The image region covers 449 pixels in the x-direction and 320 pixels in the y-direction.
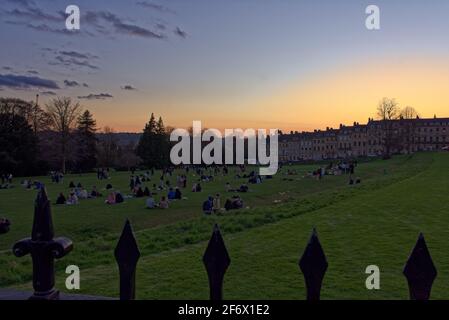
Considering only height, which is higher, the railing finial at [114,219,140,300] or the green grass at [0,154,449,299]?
the railing finial at [114,219,140,300]

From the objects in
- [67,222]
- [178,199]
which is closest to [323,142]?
[178,199]

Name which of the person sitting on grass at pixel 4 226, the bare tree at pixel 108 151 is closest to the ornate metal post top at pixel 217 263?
the person sitting on grass at pixel 4 226

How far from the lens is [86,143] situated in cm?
8669

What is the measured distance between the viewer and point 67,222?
69.9 ft

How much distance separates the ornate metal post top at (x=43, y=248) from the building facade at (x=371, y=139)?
120 meters

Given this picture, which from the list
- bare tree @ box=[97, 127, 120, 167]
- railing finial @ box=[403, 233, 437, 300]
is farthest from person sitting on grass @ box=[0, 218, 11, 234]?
bare tree @ box=[97, 127, 120, 167]

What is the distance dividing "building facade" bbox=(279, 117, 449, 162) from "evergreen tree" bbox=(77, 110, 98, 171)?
259 ft

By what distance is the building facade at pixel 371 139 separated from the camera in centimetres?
13075

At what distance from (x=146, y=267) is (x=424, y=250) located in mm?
7876

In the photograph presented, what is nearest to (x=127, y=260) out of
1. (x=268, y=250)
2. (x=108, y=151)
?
(x=268, y=250)

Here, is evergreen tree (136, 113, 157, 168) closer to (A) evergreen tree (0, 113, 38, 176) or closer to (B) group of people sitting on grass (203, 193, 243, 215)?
(A) evergreen tree (0, 113, 38, 176)

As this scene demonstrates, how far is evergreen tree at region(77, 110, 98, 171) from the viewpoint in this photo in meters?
81.5

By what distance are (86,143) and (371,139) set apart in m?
106

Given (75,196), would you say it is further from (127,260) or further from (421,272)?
(421,272)
